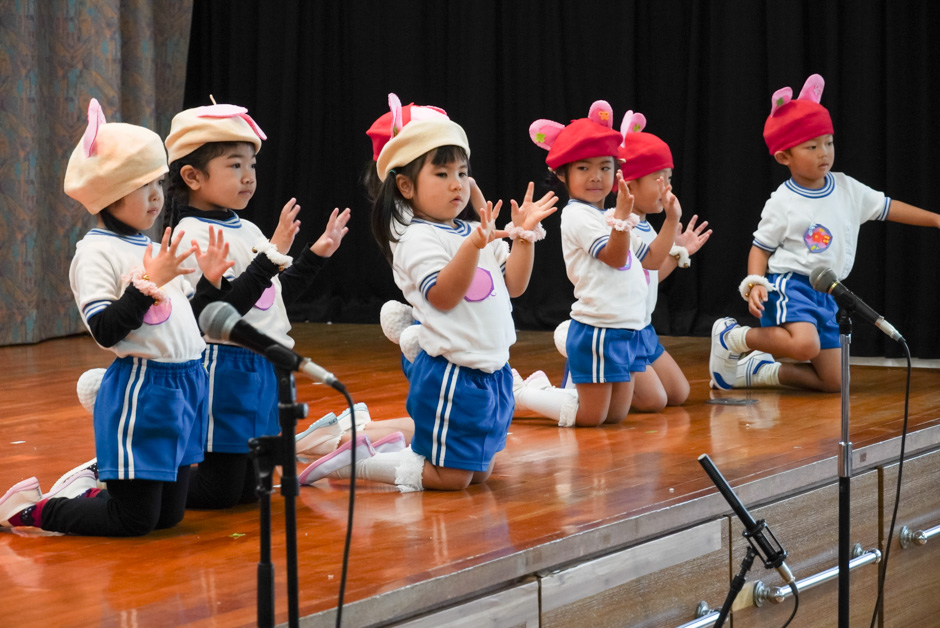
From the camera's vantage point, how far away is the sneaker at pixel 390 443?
8.61 ft

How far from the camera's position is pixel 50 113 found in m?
5.77

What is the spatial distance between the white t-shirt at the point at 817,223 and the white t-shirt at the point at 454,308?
151 centimetres

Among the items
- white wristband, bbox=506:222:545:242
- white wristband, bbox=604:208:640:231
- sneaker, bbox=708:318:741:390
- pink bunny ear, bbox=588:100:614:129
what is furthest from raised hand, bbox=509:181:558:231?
sneaker, bbox=708:318:741:390

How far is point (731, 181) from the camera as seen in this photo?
5184 mm

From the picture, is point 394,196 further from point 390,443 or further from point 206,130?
point 390,443

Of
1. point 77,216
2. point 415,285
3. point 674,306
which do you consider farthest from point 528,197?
point 77,216

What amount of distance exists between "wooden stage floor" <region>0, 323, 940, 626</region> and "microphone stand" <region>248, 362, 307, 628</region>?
307mm

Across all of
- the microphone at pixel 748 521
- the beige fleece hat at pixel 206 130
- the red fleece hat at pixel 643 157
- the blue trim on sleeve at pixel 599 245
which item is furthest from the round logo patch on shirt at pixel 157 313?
the red fleece hat at pixel 643 157

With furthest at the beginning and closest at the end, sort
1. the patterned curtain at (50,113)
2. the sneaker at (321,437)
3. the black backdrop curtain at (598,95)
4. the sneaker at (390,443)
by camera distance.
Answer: the patterned curtain at (50,113), the black backdrop curtain at (598,95), the sneaker at (321,437), the sneaker at (390,443)

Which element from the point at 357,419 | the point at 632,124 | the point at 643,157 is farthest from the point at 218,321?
the point at 632,124

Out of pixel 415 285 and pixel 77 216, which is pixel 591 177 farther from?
pixel 77 216

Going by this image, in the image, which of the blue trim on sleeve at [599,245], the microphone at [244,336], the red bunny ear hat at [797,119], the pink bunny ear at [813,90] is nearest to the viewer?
the microphone at [244,336]

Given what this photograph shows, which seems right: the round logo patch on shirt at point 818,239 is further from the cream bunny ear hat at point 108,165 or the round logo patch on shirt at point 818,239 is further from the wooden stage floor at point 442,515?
the cream bunny ear hat at point 108,165

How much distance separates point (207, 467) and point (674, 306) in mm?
3495
